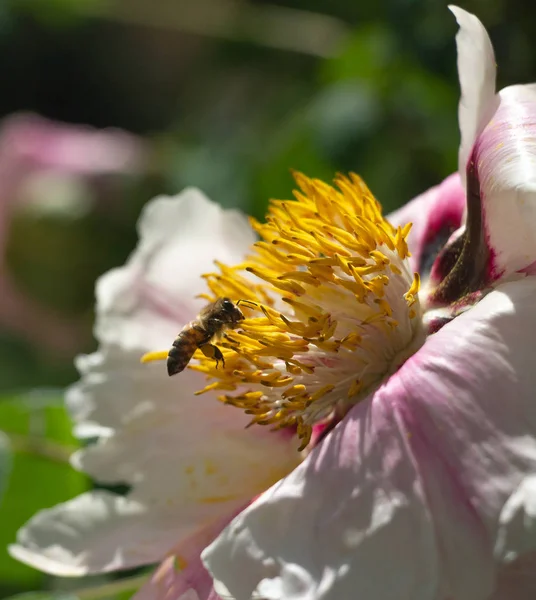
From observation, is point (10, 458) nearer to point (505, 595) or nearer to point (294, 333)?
point (294, 333)

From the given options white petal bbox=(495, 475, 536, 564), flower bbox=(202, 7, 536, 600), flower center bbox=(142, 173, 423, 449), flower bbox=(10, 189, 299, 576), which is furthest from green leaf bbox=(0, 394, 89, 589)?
white petal bbox=(495, 475, 536, 564)

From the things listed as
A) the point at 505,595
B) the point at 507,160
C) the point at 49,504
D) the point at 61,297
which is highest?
the point at 507,160

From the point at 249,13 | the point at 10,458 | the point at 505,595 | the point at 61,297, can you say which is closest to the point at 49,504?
the point at 10,458

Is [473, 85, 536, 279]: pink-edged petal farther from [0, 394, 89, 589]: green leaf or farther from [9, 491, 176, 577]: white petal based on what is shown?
[0, 394, 89, 589]: green leaf

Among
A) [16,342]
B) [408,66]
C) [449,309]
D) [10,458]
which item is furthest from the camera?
[16,342]

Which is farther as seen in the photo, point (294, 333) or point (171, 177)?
point (171, 177)

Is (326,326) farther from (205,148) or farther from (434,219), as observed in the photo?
(205,148)

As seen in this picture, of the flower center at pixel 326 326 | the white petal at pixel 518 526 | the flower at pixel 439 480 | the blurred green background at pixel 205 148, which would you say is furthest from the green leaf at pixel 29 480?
the white petal at pixel 518 526
